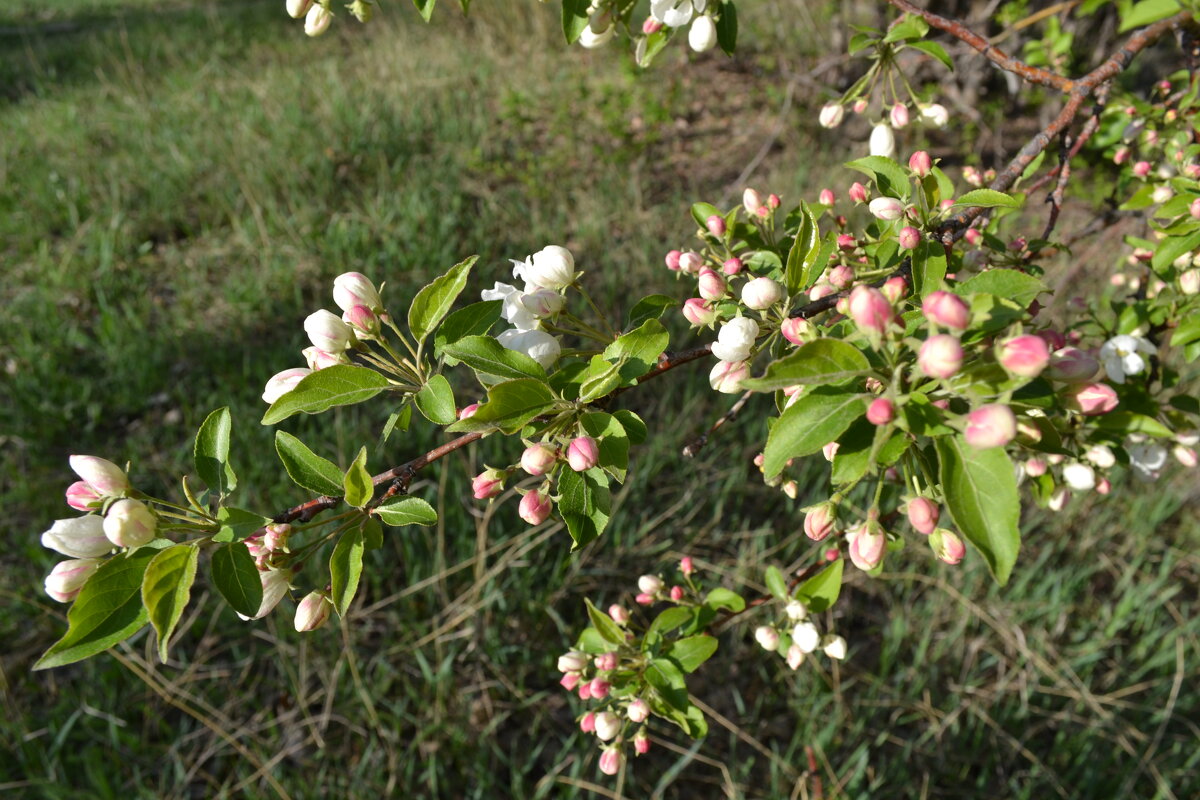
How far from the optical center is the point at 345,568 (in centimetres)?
58

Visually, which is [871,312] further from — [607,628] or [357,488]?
[607,628]

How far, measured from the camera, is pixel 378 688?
161 cm

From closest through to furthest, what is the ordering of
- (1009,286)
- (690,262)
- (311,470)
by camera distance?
(1009,286) → (311,470) → (690,262)

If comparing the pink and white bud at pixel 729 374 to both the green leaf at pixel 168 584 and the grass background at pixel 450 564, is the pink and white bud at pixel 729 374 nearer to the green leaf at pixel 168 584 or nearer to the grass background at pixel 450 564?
the green leaf at pixel 168 584

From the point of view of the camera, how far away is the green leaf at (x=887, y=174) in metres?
0.68

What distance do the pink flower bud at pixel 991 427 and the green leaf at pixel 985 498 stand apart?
0.02m

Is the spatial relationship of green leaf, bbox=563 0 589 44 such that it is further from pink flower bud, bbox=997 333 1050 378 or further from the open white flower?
the open white flower

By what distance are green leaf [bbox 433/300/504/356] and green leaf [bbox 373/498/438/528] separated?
0.13m

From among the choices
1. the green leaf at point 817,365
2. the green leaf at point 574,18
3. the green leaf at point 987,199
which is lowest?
the green leaf at point 817,365

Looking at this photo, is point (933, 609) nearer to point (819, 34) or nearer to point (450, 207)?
point (450, 207)

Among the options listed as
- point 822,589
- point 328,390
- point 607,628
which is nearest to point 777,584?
point 822,589

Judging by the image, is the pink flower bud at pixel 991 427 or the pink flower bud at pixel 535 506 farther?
the pink flower bud at pixel 535 506

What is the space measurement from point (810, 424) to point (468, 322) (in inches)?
12.2

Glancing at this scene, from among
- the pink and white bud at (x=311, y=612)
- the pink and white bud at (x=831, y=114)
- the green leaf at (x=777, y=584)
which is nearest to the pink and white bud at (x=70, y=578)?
the pink and white bud at (x=311, y=612)
